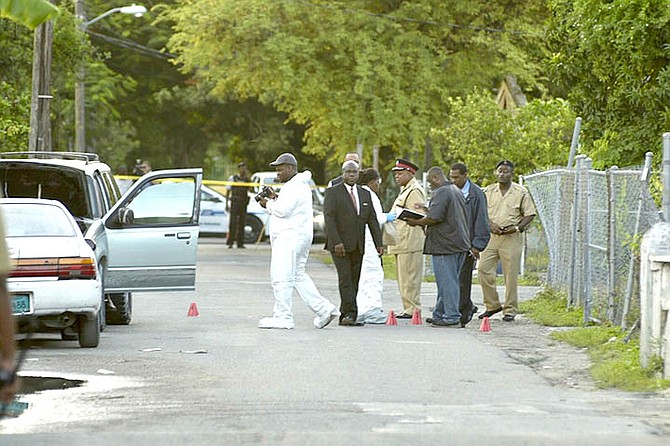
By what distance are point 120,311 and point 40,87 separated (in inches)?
458

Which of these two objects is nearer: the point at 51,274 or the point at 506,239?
the point at 51,274

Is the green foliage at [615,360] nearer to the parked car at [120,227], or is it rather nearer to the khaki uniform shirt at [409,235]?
the khaki uniform shirt at [409,235]

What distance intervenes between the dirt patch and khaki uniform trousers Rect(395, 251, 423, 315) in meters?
0.76

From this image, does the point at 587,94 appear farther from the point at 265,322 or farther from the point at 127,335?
the point at 127,335

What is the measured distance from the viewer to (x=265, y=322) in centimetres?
1655

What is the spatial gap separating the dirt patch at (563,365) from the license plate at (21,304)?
4370mm

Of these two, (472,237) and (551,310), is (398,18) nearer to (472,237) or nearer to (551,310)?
(551,310)

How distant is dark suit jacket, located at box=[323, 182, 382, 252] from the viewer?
16891mm

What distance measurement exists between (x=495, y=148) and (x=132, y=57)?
2599 cm

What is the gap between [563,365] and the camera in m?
13.5

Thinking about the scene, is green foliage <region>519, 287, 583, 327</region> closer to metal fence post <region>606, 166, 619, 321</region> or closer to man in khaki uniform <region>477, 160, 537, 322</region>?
man in khaki uniform <region>477, 160, 537, 322</region>

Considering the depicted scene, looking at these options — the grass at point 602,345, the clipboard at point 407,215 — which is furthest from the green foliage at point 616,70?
the clipboard at point 407,215

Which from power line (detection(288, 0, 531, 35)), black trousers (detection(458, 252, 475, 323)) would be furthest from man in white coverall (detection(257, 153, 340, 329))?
power line (detection(288, 0, 531, 35))

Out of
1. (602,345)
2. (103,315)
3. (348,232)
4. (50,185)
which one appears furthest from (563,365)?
(50,185)
